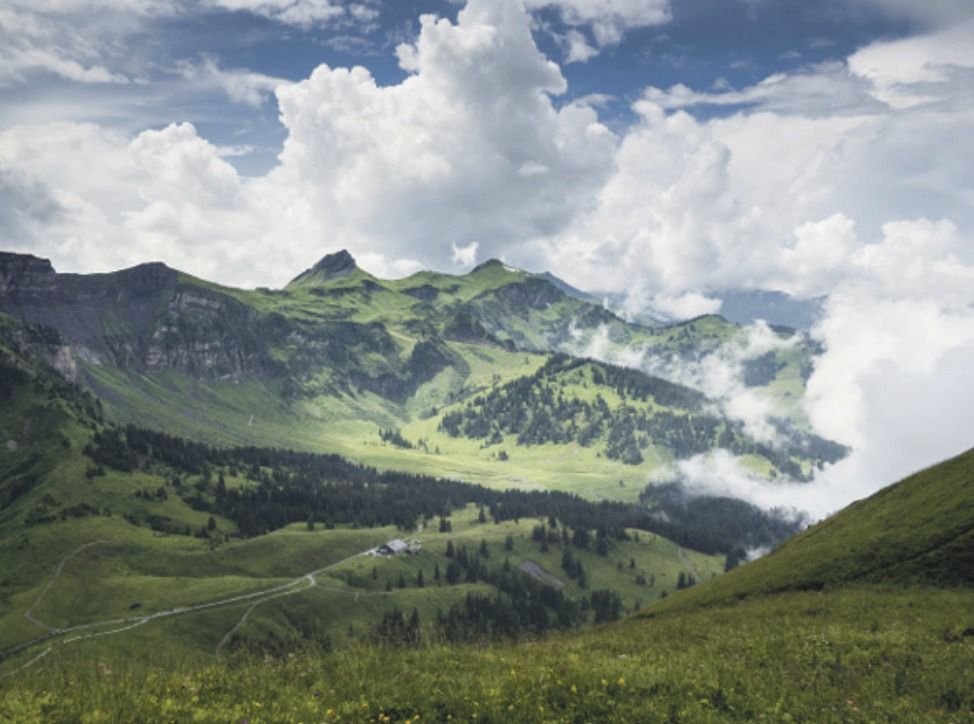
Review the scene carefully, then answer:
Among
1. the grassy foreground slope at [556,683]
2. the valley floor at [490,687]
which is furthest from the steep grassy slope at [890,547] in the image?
the valley floor at [490,687]

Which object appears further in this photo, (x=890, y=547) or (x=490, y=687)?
(x=890, y=547)

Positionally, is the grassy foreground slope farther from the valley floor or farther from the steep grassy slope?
the steep grassy slope

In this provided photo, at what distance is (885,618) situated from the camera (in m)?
32.8

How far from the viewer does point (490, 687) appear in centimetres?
1512

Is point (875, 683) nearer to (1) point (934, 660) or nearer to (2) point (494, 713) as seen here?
(1) point (934, 660)

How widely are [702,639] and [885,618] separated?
35.6 ft

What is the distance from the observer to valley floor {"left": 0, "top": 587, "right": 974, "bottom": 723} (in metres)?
13.1

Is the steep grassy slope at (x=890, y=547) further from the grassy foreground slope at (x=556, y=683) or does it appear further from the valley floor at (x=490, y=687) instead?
the valley floor at (x=490, y=687)

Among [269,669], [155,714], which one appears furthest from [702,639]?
[155,714]

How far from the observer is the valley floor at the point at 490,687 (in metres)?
13.1

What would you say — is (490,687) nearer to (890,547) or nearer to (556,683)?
(556,683)

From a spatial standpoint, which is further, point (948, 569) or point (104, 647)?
point (104, 647)

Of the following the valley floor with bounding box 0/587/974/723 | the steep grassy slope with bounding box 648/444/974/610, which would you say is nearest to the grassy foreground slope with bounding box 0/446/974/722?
the valley floor with bounding box 0/587/974/723

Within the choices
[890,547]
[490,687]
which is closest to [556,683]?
[490,687]
